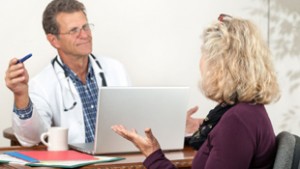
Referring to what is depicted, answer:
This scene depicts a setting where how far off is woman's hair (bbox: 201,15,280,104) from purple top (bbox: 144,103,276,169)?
0.05 meters

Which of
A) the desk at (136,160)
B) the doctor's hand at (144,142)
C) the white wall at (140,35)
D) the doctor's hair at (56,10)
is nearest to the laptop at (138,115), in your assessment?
the desk at (136,160)

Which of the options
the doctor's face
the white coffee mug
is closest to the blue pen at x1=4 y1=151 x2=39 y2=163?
the white coffee mug

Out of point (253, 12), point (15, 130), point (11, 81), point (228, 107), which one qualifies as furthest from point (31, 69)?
point (228, 107)

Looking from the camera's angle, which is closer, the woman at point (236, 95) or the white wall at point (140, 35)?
the woman at point (236, 95)

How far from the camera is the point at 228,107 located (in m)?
1.96

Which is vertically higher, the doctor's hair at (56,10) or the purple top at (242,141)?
the doctor's hair at (56,10)

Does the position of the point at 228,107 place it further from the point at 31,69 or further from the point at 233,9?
the point at 233,9

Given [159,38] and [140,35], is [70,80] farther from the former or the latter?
[159,38]

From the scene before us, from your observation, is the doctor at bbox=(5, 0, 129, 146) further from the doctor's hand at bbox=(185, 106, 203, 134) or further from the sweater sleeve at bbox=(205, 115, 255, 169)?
the sweater sleeve at bbox=(205, 115, 255, 169)

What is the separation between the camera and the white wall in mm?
3625

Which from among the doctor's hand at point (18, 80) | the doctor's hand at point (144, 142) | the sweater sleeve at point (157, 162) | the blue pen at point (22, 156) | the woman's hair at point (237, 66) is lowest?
the blue pen at point (22, 156)

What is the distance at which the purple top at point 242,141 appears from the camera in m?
1.78

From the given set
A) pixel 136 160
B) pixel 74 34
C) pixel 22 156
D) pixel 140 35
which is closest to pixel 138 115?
pixel 136 160

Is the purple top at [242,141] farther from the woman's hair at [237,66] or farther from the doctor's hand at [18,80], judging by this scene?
the doctor's hand at [18,80]
